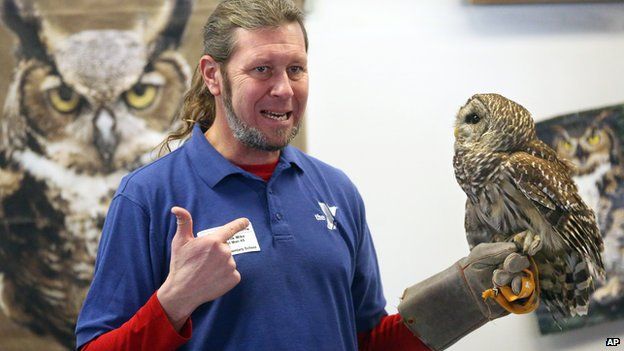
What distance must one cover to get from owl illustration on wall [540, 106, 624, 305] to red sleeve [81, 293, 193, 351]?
155cm

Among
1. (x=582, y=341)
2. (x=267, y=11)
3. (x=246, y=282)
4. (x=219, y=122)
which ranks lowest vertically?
(x=582, y=341)

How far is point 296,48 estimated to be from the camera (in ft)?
4.69

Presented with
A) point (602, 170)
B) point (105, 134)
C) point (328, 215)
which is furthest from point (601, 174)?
point (105, 134)

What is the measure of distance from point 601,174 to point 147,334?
170cm

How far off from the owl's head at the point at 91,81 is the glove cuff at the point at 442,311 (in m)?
1.03

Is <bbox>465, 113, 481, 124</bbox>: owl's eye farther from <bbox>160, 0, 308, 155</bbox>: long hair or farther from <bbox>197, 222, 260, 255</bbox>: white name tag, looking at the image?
<bbox>197, 222, 260, 255</bbox>: white name tag

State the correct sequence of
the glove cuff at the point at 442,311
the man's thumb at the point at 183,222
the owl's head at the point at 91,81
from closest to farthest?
1. the man's thumb at the point at 183,222
2. the glove cuff at the point at 442,311
3. the owl's head at the point at 91,81

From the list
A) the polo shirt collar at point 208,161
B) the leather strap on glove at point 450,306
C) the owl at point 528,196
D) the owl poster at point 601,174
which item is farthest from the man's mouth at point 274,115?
the owl poster at point 601,174

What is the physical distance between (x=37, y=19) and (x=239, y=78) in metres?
1.05

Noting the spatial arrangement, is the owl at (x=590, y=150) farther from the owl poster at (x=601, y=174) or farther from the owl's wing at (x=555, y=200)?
the owl's wing at (x=555, y=200)

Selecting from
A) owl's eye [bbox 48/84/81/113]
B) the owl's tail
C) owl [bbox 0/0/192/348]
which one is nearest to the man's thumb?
the owl's tail

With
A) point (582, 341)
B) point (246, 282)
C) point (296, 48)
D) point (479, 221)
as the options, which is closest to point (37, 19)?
point (296, 48)

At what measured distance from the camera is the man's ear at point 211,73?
4.90 feet

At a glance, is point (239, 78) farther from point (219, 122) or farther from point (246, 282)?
point (246, 282)
